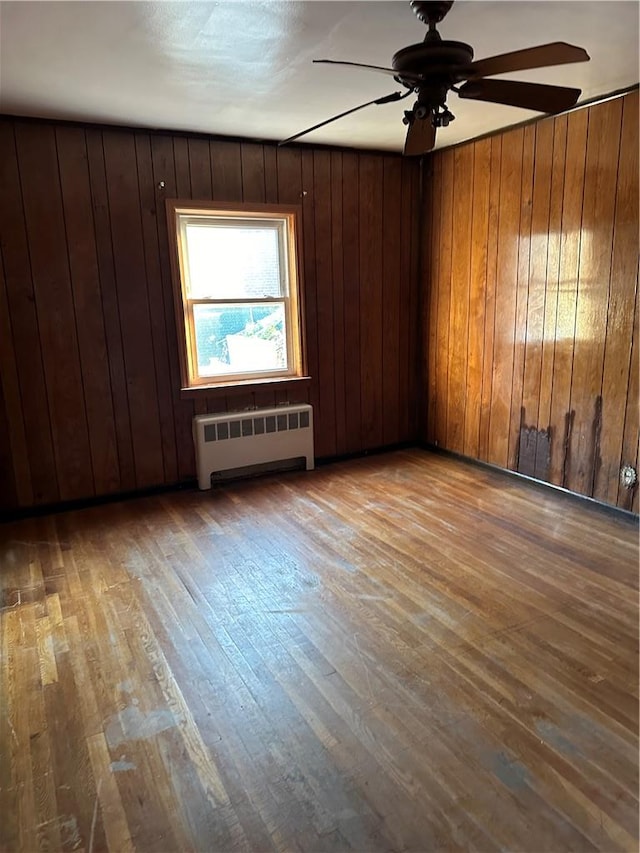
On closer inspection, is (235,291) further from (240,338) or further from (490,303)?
(490,303)

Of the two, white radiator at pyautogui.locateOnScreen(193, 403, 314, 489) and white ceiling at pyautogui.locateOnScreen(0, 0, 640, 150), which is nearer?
white ceiling at pyautogui.locateOnScreen(0, 0, 640, 150)

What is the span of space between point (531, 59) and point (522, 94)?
0.86 ft

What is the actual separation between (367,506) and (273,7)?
2.78m

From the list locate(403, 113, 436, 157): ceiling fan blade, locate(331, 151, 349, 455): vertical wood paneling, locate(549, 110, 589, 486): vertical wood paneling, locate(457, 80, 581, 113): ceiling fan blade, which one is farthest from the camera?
locate(331, 151, 349, 455): vertical wood paneling

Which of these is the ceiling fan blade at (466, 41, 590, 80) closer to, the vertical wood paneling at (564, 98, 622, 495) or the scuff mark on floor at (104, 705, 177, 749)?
the vertical wood paneling at (564, 98, 622, 495)

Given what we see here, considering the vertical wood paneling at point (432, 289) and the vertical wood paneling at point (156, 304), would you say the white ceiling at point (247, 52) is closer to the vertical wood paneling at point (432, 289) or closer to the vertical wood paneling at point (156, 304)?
the vertical wood paneling at point (156, 304)

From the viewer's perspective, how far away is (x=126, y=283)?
3.83 meters

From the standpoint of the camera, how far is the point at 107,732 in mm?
1894

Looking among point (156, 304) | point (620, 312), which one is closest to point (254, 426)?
point (156, 304)

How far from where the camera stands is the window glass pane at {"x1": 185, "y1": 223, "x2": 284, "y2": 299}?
13.3ft

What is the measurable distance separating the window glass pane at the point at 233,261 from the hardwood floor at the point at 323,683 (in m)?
1.73

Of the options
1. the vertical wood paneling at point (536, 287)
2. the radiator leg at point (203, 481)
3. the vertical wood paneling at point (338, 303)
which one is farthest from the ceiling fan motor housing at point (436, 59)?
the radiator leg at point (203, 481)

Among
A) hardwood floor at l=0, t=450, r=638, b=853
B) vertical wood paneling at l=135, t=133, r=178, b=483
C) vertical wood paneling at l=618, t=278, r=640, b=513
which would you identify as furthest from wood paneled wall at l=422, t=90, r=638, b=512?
vertical wood paneling at l=135, t=133, r=178, b=483

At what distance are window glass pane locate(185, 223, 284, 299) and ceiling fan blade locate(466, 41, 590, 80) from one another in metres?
2.45
